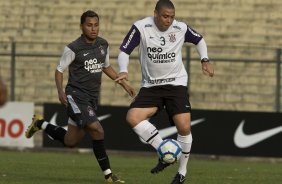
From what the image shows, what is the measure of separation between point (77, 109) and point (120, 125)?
24.8 feet

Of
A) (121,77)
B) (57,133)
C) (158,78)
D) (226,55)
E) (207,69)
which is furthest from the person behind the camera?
(226,55)

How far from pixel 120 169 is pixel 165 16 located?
4.72m

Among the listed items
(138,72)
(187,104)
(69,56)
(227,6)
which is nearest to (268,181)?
(187,104)

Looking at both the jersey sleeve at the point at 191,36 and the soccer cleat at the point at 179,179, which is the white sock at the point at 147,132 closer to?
the soccer cleat at the point at 179,179

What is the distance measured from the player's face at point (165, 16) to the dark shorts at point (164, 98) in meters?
0.74

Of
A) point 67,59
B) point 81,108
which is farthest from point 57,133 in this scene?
point 67,59

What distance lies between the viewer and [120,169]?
1594cm

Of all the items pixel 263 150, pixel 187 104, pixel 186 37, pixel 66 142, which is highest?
pixel 186 37

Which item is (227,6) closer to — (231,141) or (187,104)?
(231,141)

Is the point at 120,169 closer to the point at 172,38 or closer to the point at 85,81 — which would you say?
the point at 85,81

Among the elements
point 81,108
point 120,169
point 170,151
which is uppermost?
point 81,108

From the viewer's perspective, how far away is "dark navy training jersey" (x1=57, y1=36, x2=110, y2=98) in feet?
42.2

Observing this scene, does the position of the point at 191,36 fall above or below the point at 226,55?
above

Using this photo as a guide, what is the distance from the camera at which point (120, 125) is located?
66.9 feet
